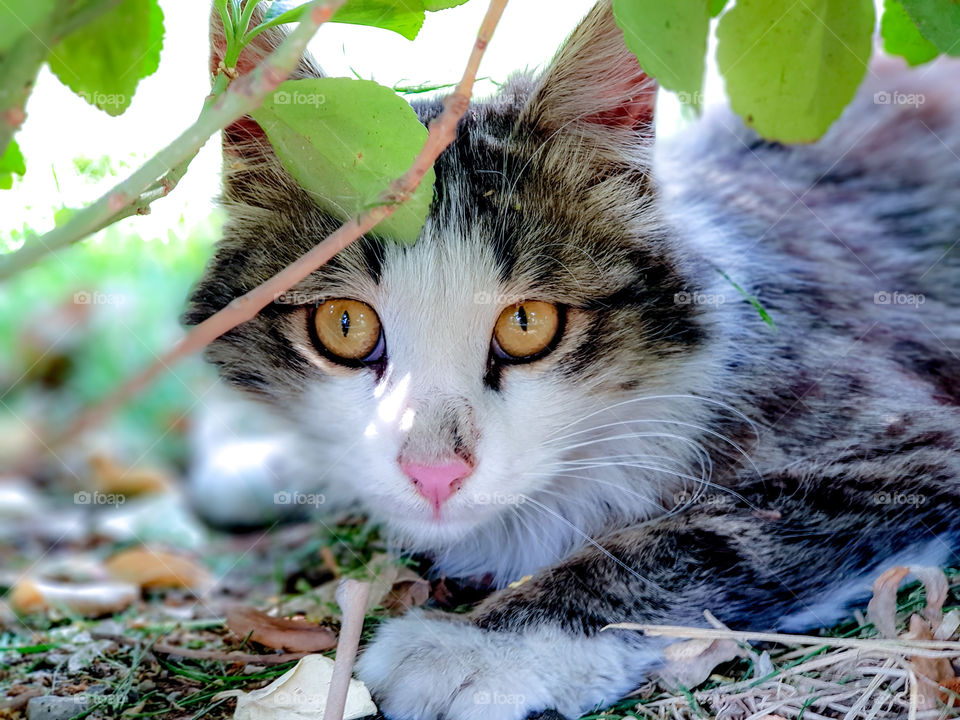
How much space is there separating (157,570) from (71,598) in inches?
12.7

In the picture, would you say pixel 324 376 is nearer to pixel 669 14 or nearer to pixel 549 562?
pixel 549 562

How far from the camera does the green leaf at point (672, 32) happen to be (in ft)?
4.25

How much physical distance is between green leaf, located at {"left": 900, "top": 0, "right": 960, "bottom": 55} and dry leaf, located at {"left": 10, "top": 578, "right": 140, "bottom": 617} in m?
2.25

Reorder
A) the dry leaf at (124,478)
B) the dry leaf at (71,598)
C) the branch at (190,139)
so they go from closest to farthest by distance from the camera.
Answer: the branch at (190,139), the dry leaf at (71,598), the dry leaf at (124,478)

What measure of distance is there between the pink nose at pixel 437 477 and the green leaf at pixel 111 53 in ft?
2.61

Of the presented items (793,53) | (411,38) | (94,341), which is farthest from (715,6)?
(94,341)

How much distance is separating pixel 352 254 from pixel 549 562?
0.85m

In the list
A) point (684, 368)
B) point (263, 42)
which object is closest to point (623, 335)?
point (684, 368)

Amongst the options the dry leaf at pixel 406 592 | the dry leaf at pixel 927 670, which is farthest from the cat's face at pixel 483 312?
the dry leaf at pixel 927 670

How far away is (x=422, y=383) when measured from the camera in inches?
64.6

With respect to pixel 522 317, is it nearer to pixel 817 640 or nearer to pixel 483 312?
pixel 483 312

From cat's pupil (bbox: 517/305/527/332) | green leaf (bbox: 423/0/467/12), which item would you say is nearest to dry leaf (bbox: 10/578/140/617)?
cat's pupil (bbox: 517/305/527/332)

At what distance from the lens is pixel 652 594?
1.66 meters

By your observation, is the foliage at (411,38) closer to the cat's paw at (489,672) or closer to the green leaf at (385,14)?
the green leaf at (385,14)
